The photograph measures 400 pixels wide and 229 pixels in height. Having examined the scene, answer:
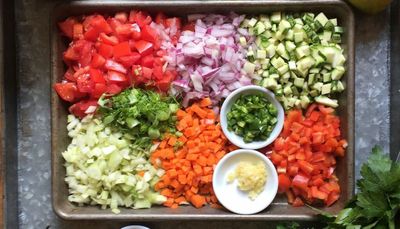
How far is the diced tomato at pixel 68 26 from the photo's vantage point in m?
2.57

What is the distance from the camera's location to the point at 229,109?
2.61 meters

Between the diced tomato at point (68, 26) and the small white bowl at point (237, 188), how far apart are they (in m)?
0.85

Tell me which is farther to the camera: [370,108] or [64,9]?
[370,108]

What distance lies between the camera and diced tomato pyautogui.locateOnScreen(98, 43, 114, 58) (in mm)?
2562

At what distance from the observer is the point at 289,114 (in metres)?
2.59

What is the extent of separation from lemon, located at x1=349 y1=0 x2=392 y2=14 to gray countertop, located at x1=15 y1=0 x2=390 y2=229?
9cm

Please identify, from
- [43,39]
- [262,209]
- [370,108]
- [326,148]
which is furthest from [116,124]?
[370,108]

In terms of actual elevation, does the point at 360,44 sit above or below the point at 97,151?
above

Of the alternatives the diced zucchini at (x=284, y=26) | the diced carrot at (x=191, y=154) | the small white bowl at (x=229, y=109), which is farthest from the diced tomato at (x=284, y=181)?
the diced zucchini at (x=284, y=26)

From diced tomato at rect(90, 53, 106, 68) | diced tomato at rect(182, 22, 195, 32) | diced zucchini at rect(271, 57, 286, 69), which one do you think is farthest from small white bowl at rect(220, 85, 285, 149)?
diced tomato at rect(90, 53, 106, 68)

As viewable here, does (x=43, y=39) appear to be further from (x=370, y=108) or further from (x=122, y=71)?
(x=370, y=108)

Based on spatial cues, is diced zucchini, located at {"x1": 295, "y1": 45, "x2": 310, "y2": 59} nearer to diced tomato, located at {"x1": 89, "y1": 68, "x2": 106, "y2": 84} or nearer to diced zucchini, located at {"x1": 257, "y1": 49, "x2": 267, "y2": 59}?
diced zucchini, located at {"x1": 257, "y1": 49, "x2": 267, "y2": 59}

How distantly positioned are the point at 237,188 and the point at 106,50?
821 millimetres

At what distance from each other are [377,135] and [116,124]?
45.9 inches
